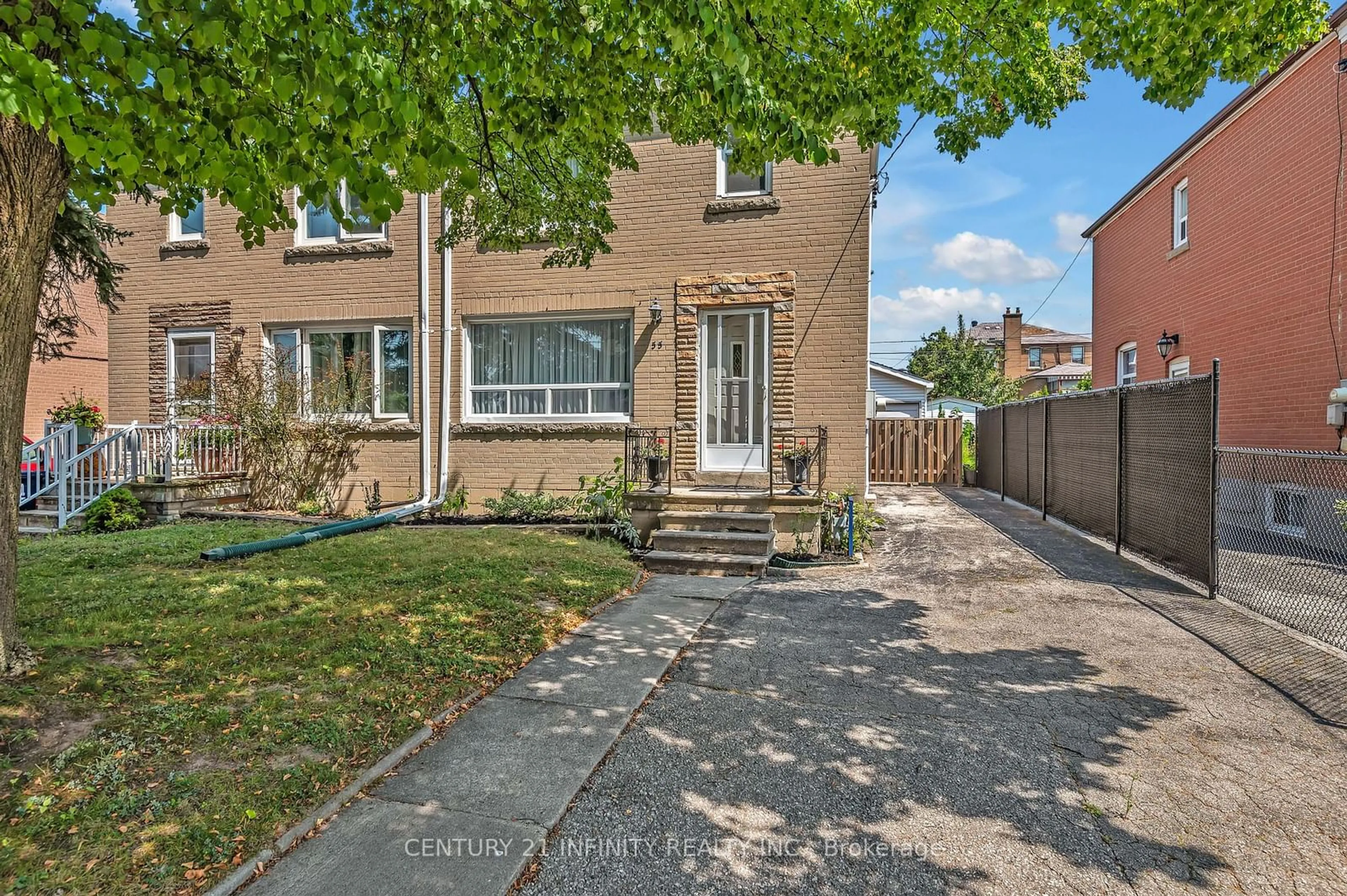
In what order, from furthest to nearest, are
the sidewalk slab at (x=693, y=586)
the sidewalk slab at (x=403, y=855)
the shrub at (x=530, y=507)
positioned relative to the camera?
the shrub at (x=530, y=507), the sidewalk slab at (x=693, y=586), the sidewalk slab at (x=403, y=855)

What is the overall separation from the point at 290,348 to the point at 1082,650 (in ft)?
39.0

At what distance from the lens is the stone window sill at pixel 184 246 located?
11.1 m

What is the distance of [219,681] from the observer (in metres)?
3.57

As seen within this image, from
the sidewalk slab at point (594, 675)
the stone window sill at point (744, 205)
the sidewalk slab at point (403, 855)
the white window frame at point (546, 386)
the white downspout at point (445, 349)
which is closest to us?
the sidewalk slab at point (403, 855)

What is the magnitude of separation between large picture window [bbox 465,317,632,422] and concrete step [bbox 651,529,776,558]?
2496 millimetres

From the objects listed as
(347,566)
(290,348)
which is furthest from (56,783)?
(290,348)

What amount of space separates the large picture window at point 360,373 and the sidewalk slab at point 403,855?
878 centimetres

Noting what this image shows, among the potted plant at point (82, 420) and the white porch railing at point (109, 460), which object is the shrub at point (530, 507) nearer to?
the white porch railing at point (109, 460)

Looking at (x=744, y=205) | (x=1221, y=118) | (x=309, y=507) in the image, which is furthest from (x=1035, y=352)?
(x=309, y=507)

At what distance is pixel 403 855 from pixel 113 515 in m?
9.53

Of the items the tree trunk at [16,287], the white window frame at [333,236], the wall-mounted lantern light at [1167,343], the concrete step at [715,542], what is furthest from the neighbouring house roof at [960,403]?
the tree trunk at [16,287]

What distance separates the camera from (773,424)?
904 cm

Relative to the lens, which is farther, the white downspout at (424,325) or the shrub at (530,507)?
the white downspout at (424,325)

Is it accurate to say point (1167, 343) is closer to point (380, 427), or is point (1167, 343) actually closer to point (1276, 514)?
point (1276, 514)
